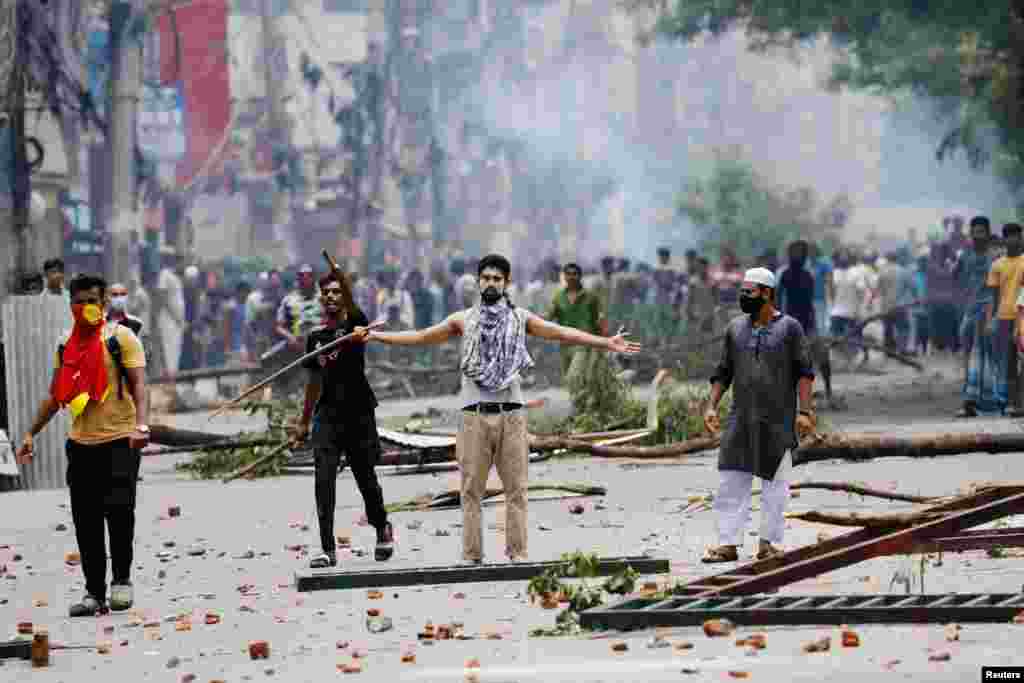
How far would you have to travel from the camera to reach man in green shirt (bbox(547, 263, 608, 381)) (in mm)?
20984

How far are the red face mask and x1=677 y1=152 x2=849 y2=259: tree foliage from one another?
170 feet

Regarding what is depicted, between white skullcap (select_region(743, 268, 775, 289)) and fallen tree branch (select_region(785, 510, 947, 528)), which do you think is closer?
fallen tree branch (select_region(785, 510, 947, 528))

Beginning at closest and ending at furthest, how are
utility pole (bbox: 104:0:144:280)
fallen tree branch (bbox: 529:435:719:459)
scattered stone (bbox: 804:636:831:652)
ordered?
scattered stone (bbox: 804:636:831:652)
fallen tree branch (bbox: 529:435:719:459)
utility pole (bbox: 104:0:144:280)

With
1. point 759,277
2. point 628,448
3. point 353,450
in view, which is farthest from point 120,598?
point 628,448

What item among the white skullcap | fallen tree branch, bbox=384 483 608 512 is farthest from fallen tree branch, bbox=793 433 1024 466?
fallen tree branch, bbox=384 483 608 512

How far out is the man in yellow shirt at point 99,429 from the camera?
11.5m

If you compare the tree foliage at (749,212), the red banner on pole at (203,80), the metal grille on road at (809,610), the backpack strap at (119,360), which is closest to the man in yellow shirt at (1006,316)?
the backpack strap at (119,360)

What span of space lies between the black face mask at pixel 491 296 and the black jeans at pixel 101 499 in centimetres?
183

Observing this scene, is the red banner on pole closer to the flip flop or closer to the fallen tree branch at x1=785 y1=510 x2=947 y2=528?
the flip flop

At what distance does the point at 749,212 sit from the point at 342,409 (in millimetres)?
52994

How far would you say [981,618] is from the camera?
364 inches

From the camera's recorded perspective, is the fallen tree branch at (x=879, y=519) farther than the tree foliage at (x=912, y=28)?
No

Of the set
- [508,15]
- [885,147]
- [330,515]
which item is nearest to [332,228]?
[508,15]

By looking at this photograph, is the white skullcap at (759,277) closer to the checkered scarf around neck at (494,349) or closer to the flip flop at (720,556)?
the checkered scarf around neck at (494,349)
